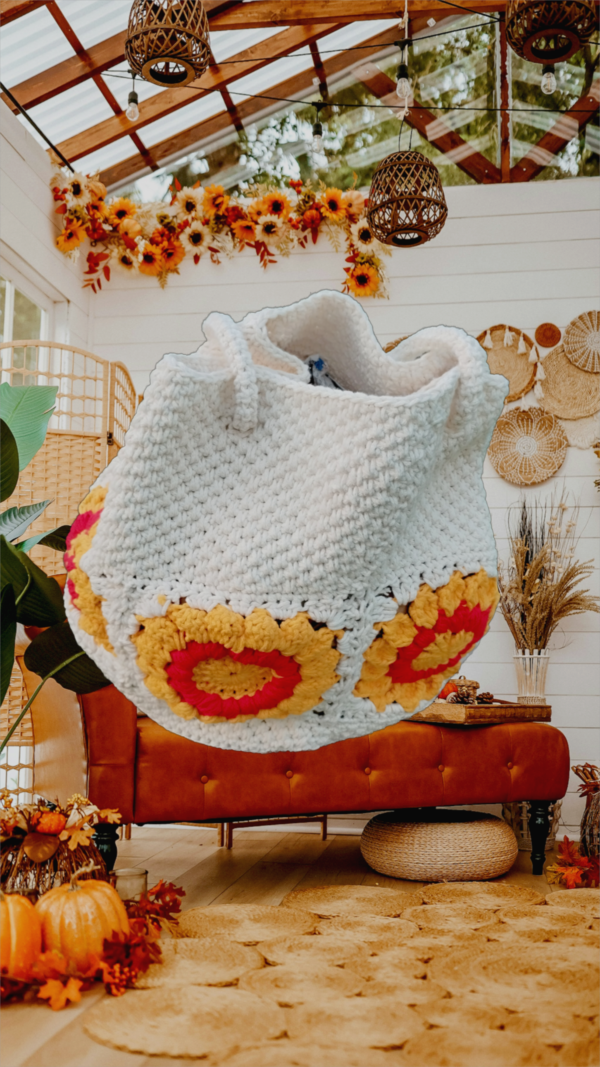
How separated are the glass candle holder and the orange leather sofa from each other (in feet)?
0.50

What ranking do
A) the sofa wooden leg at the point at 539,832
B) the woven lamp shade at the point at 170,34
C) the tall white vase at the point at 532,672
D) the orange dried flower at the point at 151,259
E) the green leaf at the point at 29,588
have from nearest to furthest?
the green leaf at the point at 29,588 → the woven lamp shade at the point at 170,34 → the sofa wooden leg at the point at 539,832 → the tall white vase at the point at 532,672 → the orange dried flower at the point at 151,259

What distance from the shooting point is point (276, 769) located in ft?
8.61

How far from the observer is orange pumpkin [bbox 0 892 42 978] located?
1.68 metres

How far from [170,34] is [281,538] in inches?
80.8

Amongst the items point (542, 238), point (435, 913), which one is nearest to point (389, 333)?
Result: point (542, 238)

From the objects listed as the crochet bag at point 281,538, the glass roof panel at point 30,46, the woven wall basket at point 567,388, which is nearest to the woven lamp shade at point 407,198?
the woven wall basket at point 567,388

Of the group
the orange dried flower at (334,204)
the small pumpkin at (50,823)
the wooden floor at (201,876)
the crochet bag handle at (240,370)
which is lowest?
the wooden floor at (201,876)

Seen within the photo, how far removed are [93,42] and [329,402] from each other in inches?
137

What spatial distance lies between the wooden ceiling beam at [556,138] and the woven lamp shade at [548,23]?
72.2 inches

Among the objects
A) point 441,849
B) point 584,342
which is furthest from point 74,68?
point 441,849

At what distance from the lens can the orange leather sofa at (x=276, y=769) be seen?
7.94ft

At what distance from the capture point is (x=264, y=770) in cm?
262

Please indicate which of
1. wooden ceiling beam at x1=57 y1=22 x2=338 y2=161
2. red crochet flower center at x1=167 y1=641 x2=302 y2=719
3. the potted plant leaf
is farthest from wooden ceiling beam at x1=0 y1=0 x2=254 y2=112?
red crochet flower center at x1=167 y1=641 x2=302 y2=719

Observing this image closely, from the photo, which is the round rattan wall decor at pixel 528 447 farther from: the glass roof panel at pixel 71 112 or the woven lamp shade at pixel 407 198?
the glass roof panel at pixel 71 112
